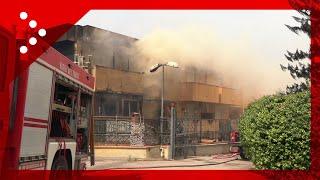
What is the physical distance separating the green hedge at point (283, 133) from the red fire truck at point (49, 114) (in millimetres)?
3491

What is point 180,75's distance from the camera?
104 feet

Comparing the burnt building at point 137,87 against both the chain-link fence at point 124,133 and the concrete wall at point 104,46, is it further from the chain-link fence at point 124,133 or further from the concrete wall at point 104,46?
the chain-link fence at point 124,133

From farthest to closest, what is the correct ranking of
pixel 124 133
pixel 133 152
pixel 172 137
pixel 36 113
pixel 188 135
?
pixel 188 135, pixel 124 133, pixel 172 137, pixel 133 152, pixel 36 113

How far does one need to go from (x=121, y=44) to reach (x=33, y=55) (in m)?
24.4

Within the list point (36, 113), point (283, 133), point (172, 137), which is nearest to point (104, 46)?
point (172, 137)

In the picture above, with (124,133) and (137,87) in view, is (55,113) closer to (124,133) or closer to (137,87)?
(124,133)

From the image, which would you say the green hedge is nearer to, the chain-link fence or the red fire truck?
the red fire truck

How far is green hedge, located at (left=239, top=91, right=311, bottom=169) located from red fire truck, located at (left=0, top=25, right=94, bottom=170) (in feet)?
11.5

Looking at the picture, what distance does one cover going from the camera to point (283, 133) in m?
8.77

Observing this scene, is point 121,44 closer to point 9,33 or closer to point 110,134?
point 110,134

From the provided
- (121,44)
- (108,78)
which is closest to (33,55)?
(108,78)

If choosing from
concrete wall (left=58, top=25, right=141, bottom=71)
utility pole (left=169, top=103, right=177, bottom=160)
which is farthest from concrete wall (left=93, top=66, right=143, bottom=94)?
utility pole (left=169, top=103, right=177, bottom=160)

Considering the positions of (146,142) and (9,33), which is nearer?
(9,33)

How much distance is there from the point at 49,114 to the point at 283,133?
423cm
